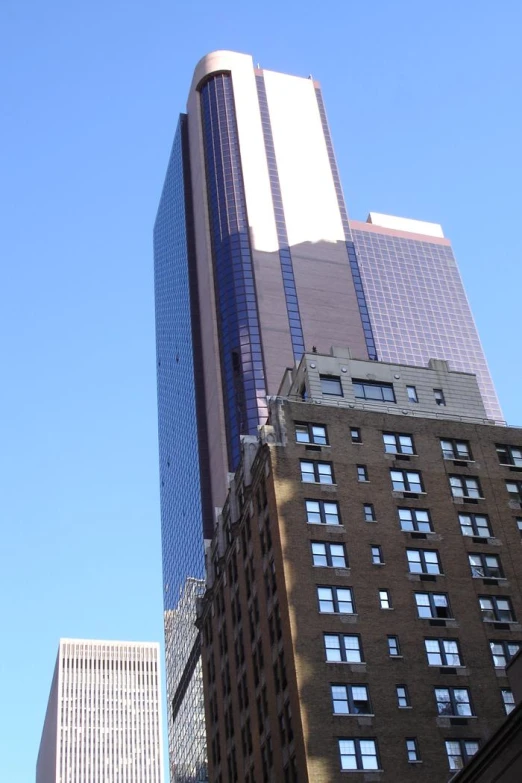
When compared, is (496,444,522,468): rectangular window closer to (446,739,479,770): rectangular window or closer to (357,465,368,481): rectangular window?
(357,465,368,481): rectangular window

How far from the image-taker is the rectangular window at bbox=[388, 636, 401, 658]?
72.1 meters

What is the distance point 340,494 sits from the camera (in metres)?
79.1

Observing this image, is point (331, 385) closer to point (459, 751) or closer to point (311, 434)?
point (311, 434)

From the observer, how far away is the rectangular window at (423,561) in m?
77.1

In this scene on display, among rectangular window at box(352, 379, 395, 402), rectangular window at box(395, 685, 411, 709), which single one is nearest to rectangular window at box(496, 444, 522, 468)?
rectangular window at box(352, 379, 395, 402)

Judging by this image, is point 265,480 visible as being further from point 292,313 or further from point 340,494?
point 292,313

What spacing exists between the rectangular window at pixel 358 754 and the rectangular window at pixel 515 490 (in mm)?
23912

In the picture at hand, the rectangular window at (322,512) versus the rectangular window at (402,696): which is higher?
the rectangular window at (322,512)

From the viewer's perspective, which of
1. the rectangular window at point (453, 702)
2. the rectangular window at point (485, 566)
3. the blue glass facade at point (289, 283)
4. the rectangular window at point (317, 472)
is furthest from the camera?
the blue glass facade at point (289, 283)

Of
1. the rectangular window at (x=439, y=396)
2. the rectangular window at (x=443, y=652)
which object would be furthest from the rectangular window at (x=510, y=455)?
the rectangular window at (x=443, y=652)

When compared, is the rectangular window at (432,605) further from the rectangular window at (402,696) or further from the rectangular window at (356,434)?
the rectangular window at (356,434)

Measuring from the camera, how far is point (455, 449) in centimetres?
8494

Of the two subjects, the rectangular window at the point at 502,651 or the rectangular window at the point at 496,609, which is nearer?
the rectangular window at the point at 502,651

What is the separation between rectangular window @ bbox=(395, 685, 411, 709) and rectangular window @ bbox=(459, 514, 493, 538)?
1385 cm
